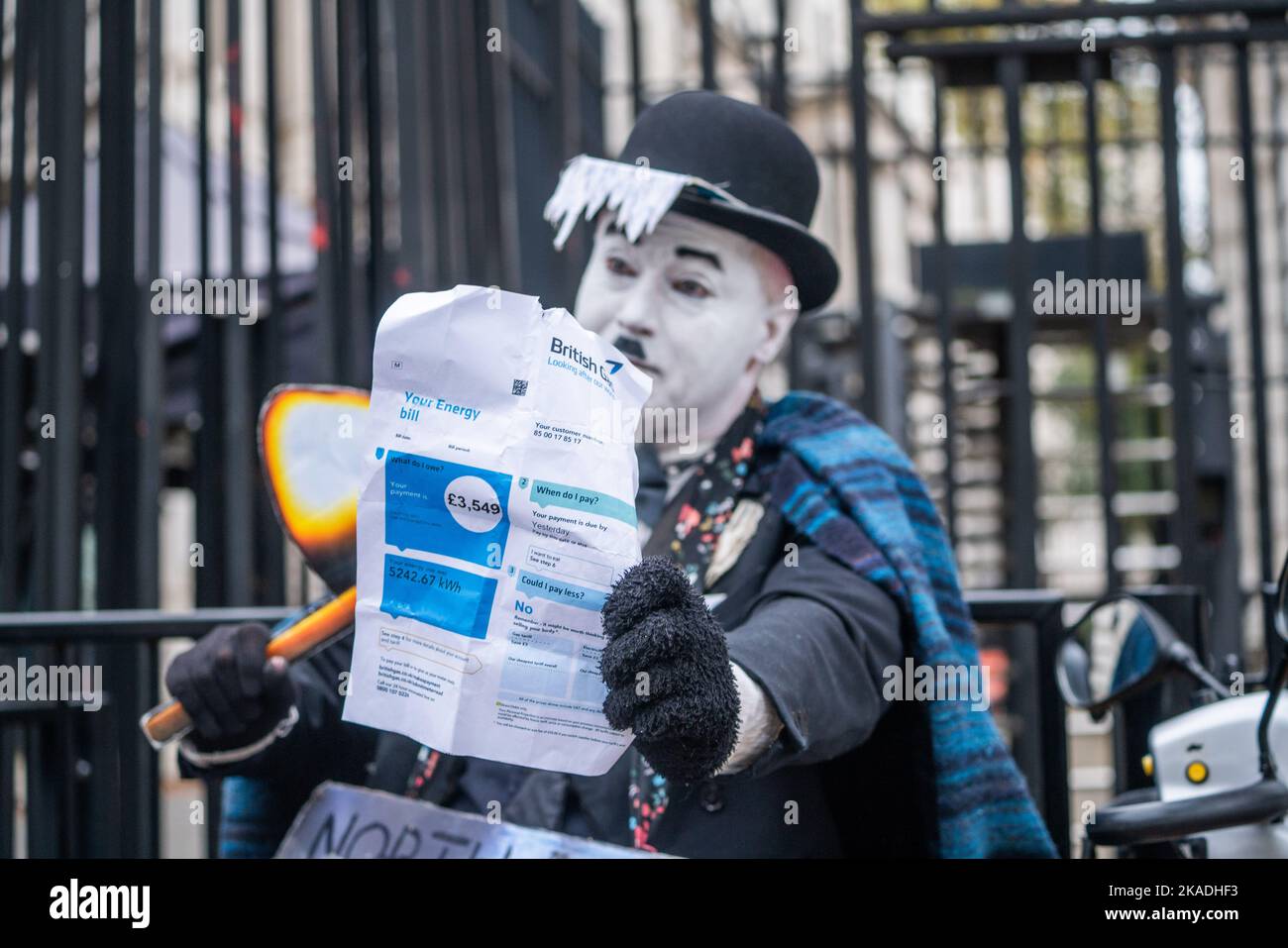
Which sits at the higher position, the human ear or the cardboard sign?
the human ear

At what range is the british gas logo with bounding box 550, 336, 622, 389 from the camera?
169cm

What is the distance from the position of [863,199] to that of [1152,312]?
14.0ft

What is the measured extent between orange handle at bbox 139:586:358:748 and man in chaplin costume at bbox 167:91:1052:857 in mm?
26

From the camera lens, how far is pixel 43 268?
3217 millimetres

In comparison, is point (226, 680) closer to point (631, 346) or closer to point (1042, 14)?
point (631, 346)

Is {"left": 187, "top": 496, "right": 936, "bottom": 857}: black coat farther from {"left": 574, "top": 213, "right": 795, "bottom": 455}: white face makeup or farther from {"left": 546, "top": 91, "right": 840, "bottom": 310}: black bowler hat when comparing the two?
{"left": 546, "top": 91, "right": 840, "bottom": 310}: black bowler hat

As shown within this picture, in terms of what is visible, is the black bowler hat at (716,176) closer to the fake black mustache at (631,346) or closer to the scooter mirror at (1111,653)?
the fake black mustache at (631,346)

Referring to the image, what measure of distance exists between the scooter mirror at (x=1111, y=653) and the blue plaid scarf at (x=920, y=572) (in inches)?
6.1

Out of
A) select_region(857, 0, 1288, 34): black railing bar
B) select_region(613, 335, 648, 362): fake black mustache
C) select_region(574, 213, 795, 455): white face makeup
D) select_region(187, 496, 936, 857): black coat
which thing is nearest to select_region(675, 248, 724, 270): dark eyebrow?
select_region(574, 213, 795, 455): white face makeup

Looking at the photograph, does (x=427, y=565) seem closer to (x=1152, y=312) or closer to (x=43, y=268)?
(x=43, y=268)

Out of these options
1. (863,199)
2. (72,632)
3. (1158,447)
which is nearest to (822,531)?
(863,199)

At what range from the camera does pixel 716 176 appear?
248 centimetres

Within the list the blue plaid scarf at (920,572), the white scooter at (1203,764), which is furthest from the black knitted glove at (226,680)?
the white scooter at (1203,764)

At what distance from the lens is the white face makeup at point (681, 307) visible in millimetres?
2426
